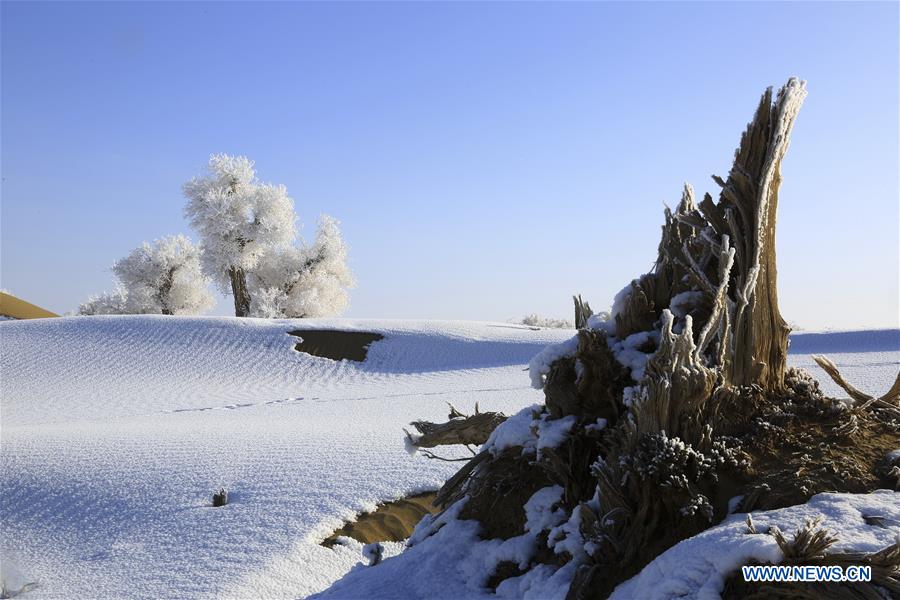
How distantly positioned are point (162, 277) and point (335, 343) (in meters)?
19.1

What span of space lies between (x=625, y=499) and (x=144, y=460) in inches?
220

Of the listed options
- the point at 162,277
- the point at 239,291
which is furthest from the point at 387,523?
the point at 162,277

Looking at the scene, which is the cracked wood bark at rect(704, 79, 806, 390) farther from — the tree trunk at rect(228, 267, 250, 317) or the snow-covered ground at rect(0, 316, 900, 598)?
the tree trunk at rect(228, 267, 250, 317)

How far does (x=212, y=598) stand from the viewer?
3830 millimetres

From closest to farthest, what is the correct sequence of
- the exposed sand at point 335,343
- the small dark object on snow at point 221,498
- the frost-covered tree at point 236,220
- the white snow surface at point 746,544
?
the white snow surface at point 746,544 → the small dark object on snow at point 221,498 → the exposed sand at point 335,343 → the frost-covered tree at point 236,220

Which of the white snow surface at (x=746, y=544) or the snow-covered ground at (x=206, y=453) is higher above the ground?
the white snow surface at (x=746, y=544)

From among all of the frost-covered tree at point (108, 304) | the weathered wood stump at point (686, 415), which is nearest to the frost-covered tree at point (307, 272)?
the frost-covered tree at point (108, 304)

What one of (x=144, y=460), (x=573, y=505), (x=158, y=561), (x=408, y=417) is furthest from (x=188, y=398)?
(x=573, y=505)

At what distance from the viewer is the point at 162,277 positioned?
34.0 metres

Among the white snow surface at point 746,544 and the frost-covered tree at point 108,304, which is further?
the frost-covered tree at point 108,304

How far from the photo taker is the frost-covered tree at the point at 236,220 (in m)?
30.2

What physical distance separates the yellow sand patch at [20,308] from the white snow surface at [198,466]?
2230cm

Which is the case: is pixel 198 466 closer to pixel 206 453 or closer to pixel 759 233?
pixel 206 453

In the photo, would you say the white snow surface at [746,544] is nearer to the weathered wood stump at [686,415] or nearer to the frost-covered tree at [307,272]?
the weathered wood stump at [686,415]
